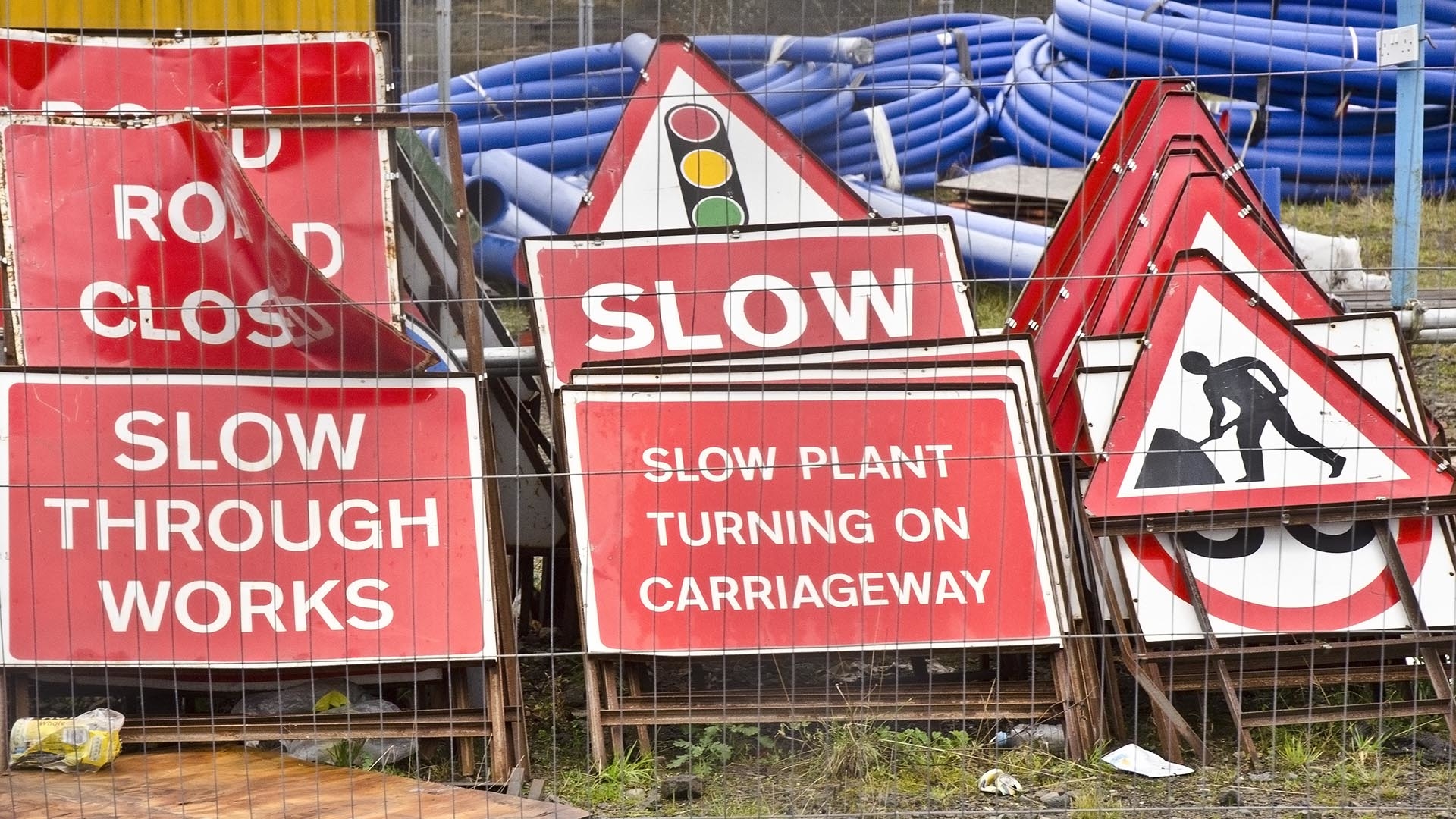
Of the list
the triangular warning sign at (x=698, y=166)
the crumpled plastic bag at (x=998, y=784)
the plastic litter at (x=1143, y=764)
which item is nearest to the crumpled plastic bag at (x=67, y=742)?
the triangular warning sign at (x=698, y=166)

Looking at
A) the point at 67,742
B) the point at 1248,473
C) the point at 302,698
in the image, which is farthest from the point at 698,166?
the point at 67,742

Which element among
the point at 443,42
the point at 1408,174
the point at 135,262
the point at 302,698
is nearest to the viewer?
the point at 302,698

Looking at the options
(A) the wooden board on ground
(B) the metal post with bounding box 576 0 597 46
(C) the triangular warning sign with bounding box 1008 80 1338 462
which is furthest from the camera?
(B) the metal post with bounding box 576 0 597 46

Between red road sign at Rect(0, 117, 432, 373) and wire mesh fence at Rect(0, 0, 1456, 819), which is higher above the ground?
red road sign at Rect(0, 117, 432, 373)

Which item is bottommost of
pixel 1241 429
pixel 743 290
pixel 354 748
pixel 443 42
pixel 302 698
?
pixel 354 748

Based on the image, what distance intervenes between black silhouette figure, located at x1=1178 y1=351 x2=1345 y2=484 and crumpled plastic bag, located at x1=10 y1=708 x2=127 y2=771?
127 inches

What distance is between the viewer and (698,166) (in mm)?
5121

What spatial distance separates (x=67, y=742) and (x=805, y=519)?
6.98 feet

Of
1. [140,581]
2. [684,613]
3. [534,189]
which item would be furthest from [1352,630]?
[534,189]

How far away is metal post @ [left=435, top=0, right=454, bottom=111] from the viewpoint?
7.94m

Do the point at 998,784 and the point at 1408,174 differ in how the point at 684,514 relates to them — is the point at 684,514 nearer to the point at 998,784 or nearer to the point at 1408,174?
the point at 998,784

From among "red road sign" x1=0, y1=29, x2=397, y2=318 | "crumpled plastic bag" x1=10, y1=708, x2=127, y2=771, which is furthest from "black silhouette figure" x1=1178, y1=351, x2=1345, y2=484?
"crumpled plastic bag" x1=10, y1=708, x2=127, y2=771

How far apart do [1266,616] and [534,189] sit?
671cm

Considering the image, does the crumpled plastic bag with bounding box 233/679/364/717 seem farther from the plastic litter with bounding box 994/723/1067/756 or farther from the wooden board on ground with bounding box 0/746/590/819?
the plastic litter with bounding box 994/723/1067/756
